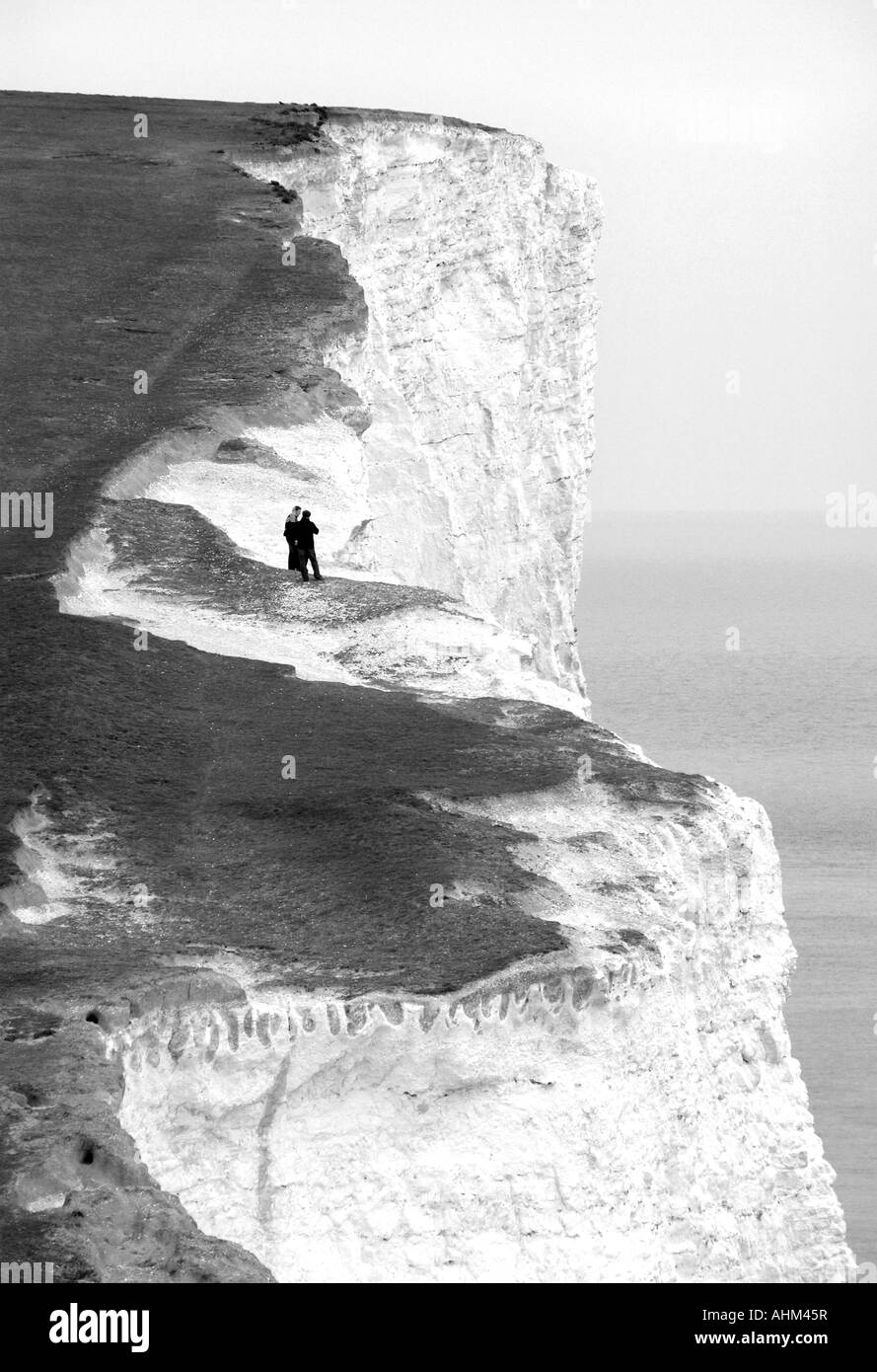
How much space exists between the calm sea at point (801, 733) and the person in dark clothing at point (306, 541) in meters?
12.6

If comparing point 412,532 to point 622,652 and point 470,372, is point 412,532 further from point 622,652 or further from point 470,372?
point 622,652

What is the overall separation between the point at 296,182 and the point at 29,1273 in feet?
115

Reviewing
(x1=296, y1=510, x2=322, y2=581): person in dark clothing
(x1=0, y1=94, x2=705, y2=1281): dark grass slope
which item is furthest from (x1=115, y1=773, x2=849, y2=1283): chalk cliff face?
(x1=296, y1=510, x2=322, y2=581): person in dark clothing

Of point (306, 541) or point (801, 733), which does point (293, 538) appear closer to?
point (306, 541)

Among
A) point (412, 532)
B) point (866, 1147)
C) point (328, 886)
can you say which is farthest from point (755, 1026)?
point (412, 532)

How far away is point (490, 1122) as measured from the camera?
13.8 meters

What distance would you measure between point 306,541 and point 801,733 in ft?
144

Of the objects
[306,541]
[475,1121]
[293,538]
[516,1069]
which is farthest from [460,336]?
[475,1121]

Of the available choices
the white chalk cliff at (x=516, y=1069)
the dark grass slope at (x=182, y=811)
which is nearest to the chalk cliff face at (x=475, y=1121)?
the white chalk cliff at (x=516, y=1069)

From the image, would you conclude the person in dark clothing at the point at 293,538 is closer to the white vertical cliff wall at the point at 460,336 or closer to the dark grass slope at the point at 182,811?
the dark grass slope at the point at 182,811

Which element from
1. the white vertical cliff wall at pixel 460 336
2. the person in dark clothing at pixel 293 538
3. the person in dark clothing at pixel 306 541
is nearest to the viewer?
the person in dark clothing at pixel 306 541

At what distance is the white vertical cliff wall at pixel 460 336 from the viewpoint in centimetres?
4150

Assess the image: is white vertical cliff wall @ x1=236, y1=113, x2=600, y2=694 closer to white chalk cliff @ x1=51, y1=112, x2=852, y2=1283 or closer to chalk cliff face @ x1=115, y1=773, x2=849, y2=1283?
white chalk cliff @ x1=51, y1=112, x2=852, y2=1283

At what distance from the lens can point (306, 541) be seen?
2330 cm
